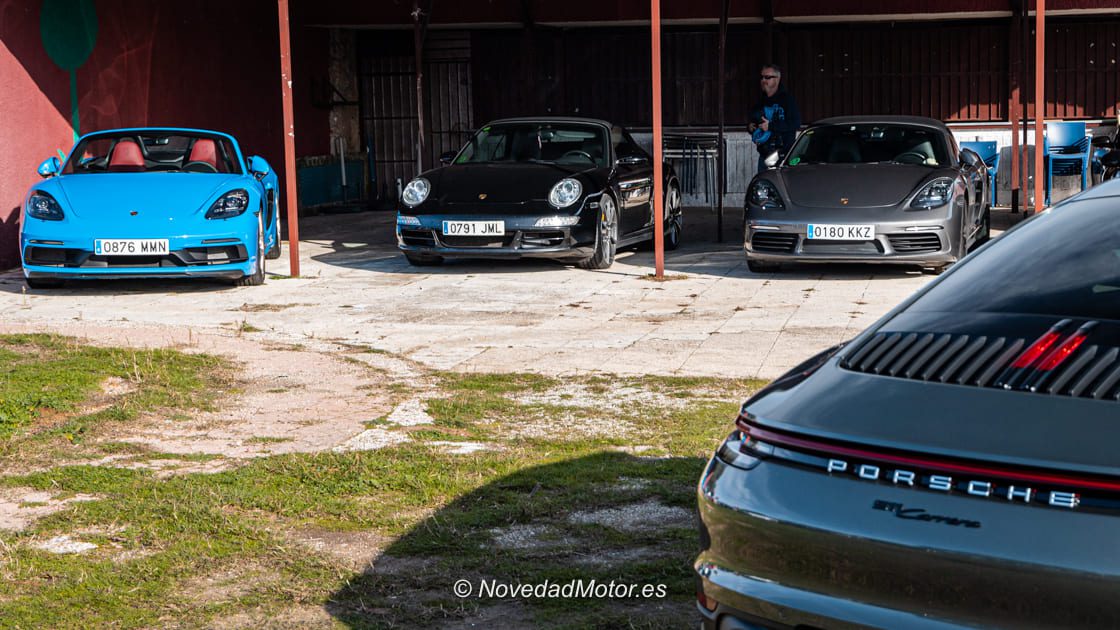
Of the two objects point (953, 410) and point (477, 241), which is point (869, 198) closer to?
point (477, 241)

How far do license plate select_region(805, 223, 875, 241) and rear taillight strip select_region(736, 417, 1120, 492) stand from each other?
7732 mm

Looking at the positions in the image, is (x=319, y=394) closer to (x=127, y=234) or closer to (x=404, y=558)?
(x=404, y=558)

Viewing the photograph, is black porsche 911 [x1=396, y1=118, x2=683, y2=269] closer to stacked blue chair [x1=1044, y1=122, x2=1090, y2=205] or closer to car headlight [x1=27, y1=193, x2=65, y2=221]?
car headlight [x1=27, y1=193, x2=65, y2=221]

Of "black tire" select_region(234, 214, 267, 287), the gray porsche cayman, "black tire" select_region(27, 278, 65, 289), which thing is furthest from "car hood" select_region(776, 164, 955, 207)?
"black tire" select_region(27, 278, 65, 289)

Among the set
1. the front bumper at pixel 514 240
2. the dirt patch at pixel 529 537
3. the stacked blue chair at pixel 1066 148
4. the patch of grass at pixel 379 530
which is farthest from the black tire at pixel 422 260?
the stacked blue chair at pixel 1066 148

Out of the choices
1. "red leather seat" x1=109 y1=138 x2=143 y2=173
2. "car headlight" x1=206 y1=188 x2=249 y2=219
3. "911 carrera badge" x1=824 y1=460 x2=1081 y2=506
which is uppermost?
"red leather seat" x1=109 y1=138 x2=143 y2=173

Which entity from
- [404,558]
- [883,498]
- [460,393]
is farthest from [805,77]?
[883,498]

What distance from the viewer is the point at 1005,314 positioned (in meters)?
2.65

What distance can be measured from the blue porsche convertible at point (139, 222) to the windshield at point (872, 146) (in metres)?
4.65

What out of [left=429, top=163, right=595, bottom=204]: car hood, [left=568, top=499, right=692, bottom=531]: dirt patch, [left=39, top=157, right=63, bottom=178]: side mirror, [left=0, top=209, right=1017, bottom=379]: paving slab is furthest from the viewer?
[left=429, top=163, right=595, bottom=204]: car hood

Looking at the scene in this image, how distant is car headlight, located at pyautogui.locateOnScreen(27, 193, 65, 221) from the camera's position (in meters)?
9.97

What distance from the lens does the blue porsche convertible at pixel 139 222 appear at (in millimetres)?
9789

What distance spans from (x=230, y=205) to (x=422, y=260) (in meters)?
2.11

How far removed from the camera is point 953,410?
2264 millimetres
